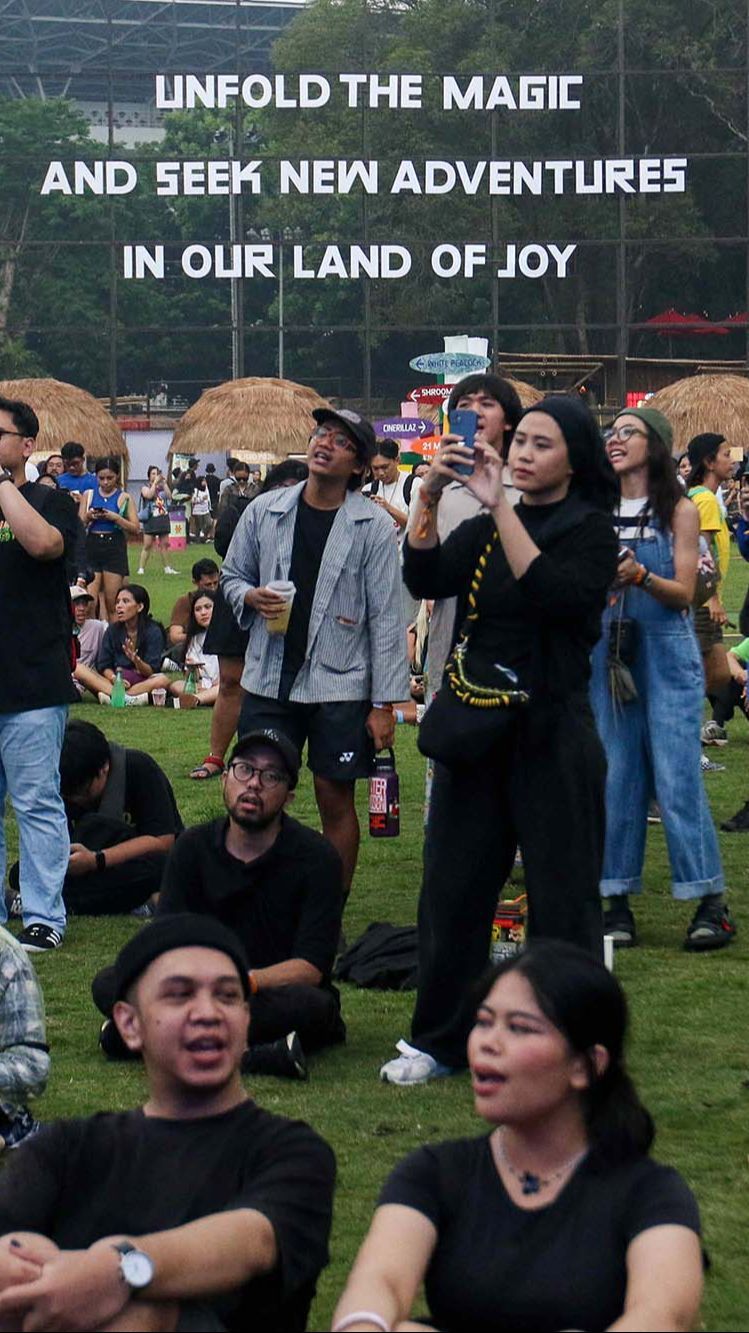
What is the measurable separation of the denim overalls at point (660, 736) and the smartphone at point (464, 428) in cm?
194

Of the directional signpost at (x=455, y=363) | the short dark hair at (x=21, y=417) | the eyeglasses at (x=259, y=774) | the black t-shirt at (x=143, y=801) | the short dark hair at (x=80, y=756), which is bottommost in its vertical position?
the black t-shirt at (x=143, y=801)

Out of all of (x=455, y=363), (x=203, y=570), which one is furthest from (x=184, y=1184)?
(x=455, y=363)

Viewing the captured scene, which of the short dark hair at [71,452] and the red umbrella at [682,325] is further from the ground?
the red umbrella at [682,325]

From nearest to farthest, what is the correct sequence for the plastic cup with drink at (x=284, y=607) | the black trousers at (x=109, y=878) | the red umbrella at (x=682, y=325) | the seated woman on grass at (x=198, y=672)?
the plastic cup with drink at (x=284, y=607) < the black trousers at (x=109, y=878) < the seated woman on grass at (x=198, y=672) < the red umbrella at (x=682, y=325)

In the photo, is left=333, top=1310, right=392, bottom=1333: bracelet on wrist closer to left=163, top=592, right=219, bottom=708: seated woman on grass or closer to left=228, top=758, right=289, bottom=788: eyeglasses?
left=228, top=758, right=289, bottom=788: eyeglasses

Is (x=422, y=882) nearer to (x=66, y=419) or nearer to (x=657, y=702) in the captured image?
(x=657, y=702)

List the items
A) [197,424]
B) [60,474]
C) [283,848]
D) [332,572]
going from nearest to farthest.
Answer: [283,848] < [332,572] < [60,474] < [197,424]

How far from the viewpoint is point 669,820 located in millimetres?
7613

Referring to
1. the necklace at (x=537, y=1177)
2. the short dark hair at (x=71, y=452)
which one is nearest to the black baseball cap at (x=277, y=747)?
the necklace at (x=537, y=1177)

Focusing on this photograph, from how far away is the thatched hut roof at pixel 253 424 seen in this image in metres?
42.9

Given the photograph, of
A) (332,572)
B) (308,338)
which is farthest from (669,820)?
(308,338)

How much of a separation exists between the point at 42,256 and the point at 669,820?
2694 inches

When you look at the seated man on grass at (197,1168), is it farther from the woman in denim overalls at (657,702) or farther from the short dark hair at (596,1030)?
the woman in denim overalls at (657,702)

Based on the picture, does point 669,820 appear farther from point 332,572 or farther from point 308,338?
point 308,338
